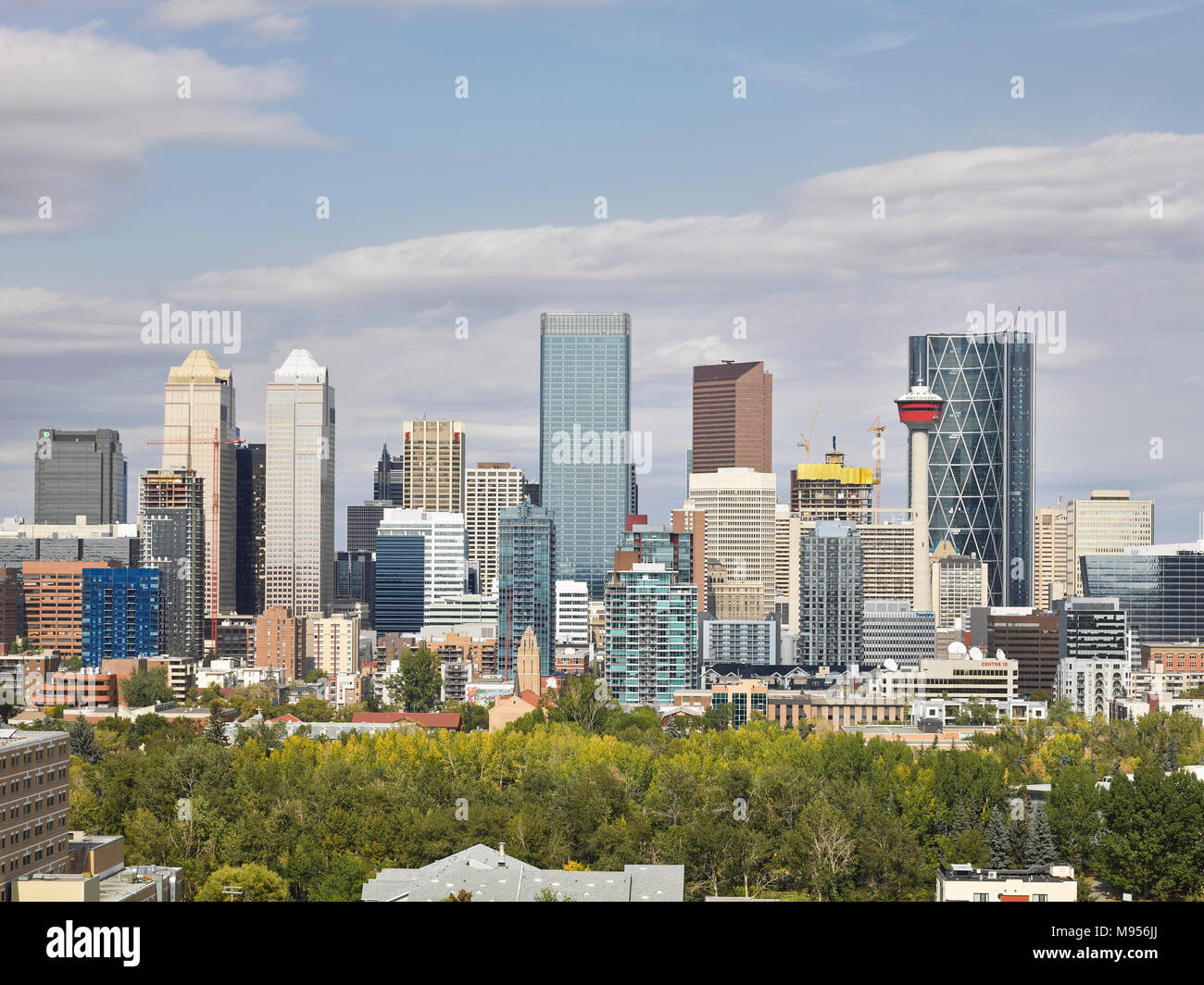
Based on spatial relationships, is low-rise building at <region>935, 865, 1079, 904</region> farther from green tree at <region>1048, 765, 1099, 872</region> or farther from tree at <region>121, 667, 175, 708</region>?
tree at <region>121, 667, 175, 708</region>

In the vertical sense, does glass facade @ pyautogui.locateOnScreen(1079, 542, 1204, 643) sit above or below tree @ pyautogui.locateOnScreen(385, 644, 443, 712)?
above

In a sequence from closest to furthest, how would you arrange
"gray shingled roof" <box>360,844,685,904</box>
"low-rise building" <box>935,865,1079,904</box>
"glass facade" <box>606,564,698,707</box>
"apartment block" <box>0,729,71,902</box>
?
"gray shingled roof" <box>360,844,685,904</box> < "low-rise building" <box>935,865,1079,904</box> < "apartment block" <box>0,729,71,902</box> < "glass facade" <box>606,564,698,707</box>

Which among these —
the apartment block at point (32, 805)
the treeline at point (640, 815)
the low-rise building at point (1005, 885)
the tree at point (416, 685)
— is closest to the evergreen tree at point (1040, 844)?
the treeline at point (640, 815)

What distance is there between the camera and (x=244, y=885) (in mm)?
48156

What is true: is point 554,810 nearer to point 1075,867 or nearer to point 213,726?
point 1075,867

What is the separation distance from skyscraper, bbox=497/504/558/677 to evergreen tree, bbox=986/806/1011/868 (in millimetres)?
117980

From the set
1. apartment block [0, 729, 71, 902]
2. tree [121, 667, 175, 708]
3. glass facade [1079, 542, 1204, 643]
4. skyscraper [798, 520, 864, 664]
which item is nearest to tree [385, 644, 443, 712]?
tree [121, 667, 175, 708]

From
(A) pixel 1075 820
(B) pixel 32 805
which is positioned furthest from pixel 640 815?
(B) pixel 32 805

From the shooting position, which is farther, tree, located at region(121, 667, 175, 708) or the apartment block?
tree, located at region(121, 667, 175, 708)

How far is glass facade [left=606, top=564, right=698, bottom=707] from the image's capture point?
446 ft

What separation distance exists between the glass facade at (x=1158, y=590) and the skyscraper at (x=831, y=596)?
31752mm

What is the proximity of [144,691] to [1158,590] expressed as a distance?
420 feet

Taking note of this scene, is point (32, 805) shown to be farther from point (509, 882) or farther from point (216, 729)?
point (216, 729)

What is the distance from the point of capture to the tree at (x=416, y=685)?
13288 centimetres
